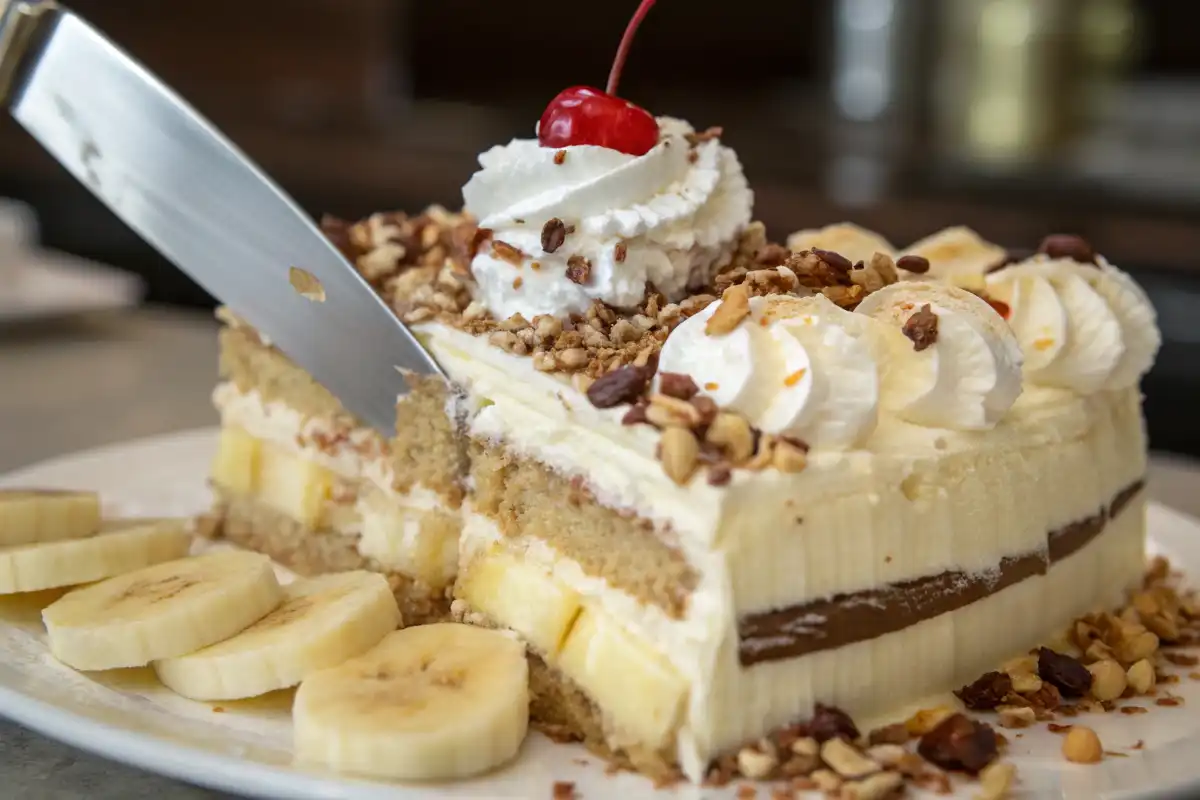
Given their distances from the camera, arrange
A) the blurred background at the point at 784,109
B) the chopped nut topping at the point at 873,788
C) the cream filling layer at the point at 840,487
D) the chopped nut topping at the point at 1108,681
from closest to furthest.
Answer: the chopped nut topping at the point at 873,788 < the cream filling layer at the point at 840,487 < the chopped nut topping at the point at 1108,681 < the blurred background at the point at 784,109

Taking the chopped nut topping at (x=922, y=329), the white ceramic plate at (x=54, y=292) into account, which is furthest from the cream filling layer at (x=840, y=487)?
Result: the white ceramic plate at (x=54, y=292)

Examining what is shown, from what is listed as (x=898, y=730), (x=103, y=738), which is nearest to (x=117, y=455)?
(x=103, y=738)

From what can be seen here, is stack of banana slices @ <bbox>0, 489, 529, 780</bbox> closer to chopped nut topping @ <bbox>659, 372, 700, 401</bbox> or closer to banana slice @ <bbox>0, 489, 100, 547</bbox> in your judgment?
banana slice @ <bbox>0, 489, 100, 547</bbox>

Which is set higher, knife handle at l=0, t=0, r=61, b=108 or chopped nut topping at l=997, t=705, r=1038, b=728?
knife handle at l=0, t=0, r=61, b=108

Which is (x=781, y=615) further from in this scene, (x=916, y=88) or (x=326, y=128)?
(x=916, y=88)

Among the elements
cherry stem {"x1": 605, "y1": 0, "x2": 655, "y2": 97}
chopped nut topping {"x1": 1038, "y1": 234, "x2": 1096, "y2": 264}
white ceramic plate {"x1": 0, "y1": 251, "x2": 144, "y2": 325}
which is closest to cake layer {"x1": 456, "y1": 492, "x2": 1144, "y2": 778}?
chopped nut topping {"x1": 1038, "y1": 234, "x2": 1096, "y2": 264}

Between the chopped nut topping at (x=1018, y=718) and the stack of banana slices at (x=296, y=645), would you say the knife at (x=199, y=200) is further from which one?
the chopped nut topping at (x=1018, y=718)
